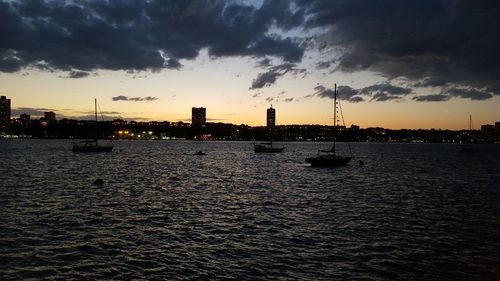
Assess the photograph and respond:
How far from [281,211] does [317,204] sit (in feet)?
18.8

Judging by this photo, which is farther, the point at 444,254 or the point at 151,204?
the point at 151,204

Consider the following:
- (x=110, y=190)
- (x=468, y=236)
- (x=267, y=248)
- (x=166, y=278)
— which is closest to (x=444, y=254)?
(x=468, y=236)

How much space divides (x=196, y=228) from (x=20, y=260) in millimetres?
10926

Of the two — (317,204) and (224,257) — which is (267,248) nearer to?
(224,257)

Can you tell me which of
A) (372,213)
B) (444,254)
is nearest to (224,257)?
(444,254)

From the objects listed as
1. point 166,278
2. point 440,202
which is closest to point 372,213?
point 440,202

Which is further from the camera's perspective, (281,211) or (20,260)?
(281,211)

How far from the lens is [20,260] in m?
20.0

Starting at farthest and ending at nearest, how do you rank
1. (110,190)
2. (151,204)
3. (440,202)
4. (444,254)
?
(110,190), (440,202), (151,204), (444,254)

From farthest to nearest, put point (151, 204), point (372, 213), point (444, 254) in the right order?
point (151, 204)
point (372, 213)
point (444, 254)

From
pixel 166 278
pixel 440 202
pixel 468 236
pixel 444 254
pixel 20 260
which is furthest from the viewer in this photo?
pixel 440 202

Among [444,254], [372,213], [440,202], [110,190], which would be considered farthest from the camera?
[110,190]

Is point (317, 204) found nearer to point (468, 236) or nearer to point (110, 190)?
point (468, 236)

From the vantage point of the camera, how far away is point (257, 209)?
35938 millimetres
